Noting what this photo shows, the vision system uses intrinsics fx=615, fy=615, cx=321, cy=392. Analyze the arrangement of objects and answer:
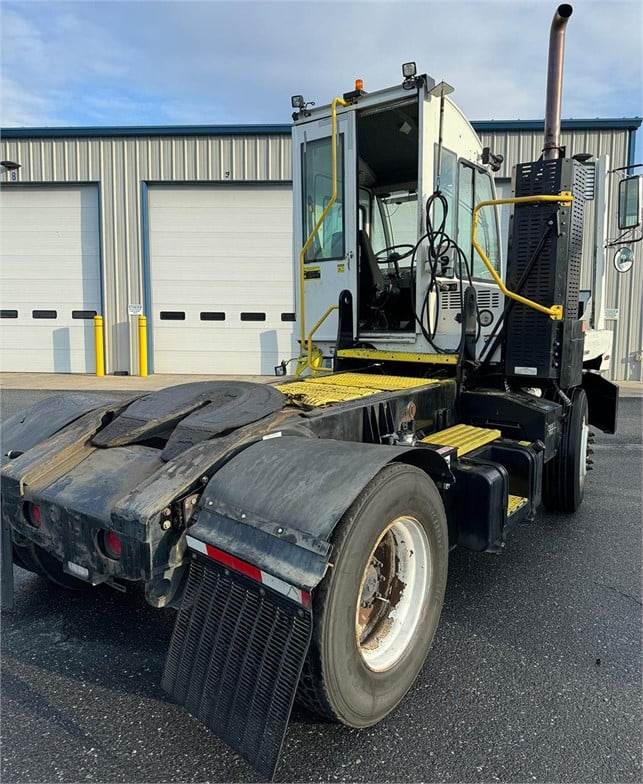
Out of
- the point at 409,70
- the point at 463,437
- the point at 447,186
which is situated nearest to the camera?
the point at 463,437

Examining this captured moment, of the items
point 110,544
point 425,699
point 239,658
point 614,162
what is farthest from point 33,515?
point 614,162

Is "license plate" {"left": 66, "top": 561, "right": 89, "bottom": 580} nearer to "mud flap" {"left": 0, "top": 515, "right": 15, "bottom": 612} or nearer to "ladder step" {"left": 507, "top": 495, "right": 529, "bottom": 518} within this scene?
"mud flap" {"left": 0, "top": 515, "right": 15, "bottom": 612}

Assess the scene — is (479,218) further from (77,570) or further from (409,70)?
(77,570)

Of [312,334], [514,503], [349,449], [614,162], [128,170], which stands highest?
[614,162]

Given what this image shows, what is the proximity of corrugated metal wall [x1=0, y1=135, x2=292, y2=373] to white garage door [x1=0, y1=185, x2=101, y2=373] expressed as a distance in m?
0.45

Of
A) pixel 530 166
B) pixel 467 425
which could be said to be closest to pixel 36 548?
pixel 467 425

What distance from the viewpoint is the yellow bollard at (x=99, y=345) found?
14.9 meters

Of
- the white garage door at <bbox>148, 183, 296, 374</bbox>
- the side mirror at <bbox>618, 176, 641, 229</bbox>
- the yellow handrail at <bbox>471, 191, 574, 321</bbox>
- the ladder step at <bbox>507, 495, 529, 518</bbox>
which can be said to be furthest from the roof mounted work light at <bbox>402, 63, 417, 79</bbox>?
the white garage door at <bbox>148, 183, 296, 374</bbox>

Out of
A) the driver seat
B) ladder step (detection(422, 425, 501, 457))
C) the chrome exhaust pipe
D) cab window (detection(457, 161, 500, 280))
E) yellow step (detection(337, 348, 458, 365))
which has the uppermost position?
the chrome exhaust pipe

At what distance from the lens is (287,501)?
2.25 metres

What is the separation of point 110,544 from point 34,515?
→ 556 millimetres

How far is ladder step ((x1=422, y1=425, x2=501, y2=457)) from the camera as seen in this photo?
3672 millimetres

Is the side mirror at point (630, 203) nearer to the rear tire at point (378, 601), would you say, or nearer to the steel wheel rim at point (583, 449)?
the steel wheel rim at point (583, 449)

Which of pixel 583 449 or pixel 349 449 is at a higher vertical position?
pixel 349 449
